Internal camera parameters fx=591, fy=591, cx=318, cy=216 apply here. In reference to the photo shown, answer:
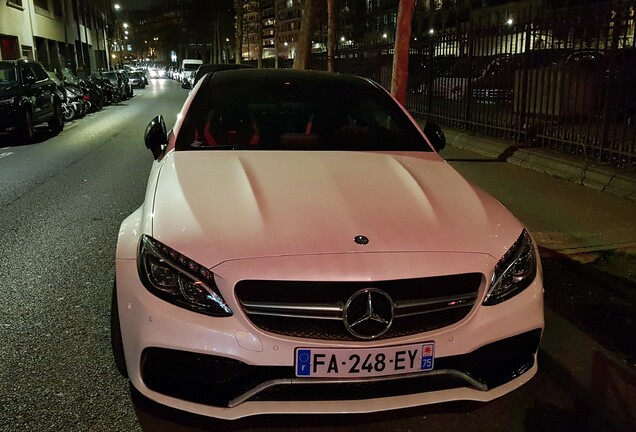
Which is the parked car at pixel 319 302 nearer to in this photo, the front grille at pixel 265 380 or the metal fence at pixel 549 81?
the front grille at pixel 265 380

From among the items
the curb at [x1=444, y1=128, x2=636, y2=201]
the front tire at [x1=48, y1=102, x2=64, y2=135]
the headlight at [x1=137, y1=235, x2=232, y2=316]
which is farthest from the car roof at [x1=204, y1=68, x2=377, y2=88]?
the front tire at [x1=48, y1=102, x2=64, y2=135]

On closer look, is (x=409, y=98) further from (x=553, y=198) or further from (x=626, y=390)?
(x=626, y=390)

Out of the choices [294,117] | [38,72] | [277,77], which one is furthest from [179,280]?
[38,72]

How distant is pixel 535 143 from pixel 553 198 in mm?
2646

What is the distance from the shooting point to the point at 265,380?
7.30 feet

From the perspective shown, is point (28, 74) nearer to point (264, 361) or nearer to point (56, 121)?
point (56, 121)

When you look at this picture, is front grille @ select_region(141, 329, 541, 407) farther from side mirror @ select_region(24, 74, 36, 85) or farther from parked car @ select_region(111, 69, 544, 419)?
side mirror @ select_region(24, 74, 36, 85)

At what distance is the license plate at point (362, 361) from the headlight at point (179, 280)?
350 millimetres

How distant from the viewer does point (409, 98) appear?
14703mm

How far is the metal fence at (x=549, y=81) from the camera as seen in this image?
→ 7.36 meters

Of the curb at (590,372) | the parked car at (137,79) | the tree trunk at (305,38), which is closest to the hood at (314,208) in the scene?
the curb at (590,372)

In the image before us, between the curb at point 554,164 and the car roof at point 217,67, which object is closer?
the curb at point 554,164

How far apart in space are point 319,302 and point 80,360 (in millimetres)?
1685

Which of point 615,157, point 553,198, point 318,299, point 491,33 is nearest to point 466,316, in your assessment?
point 318,299
